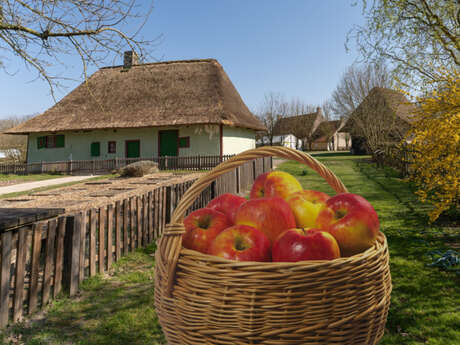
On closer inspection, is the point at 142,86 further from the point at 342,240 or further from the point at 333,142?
the point at 333,142

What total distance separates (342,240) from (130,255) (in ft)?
14.0

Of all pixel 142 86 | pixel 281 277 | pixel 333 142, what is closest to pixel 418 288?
pixel 281 277

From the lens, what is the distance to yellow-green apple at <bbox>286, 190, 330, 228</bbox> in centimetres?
151

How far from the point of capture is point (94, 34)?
6078mm

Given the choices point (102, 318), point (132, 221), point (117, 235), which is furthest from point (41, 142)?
point (102, 318)

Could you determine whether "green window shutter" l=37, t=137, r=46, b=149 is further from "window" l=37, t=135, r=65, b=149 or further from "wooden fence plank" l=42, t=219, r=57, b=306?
"wooden fence plank" l=42, t=219, r=57, b=306

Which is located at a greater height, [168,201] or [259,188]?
[259,188]

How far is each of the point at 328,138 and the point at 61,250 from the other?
5873 cm

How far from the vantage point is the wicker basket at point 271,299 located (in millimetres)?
1047

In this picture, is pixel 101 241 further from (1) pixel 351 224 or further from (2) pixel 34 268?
(1) pixel 351 224

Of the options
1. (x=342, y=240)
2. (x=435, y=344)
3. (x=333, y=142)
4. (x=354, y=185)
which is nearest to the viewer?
(x=342, y=240)

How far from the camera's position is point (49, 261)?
11.0 feet

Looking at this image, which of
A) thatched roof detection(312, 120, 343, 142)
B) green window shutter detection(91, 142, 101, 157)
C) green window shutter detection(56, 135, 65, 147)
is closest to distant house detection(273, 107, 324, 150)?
thatched roof detection(312, 120, 343, 142)

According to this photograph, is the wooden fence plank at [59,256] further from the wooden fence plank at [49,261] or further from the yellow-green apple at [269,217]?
the yellow-green apple at [269,217]
